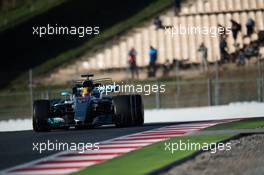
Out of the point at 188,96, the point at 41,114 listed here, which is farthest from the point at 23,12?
the point at 41,114

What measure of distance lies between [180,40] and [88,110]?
14.7m

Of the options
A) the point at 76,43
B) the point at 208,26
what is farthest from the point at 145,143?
the point at 76,43

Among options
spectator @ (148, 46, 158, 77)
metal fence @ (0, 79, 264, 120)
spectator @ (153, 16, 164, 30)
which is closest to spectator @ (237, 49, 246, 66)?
spectator @ (148, 46, 158, 77)

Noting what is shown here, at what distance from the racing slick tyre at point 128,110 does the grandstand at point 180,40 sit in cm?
1282

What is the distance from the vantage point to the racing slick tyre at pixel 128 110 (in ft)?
63.2

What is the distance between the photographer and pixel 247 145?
46.0 ft

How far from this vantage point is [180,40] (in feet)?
110

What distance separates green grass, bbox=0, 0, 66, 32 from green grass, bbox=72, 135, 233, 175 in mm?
25849

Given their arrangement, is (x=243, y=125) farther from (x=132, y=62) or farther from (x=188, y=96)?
(x=132, y=62)

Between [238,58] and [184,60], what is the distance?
215 centimetres

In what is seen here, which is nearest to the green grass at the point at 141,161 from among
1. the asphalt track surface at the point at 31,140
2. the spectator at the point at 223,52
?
the asphalt track surface at the point at 31,140

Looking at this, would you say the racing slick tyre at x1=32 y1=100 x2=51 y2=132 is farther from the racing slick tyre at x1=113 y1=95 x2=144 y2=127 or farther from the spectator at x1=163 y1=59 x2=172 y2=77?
the spectator at x1=163 y1=59 x2=172 y2=77

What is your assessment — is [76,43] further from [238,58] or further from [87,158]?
[87,158]

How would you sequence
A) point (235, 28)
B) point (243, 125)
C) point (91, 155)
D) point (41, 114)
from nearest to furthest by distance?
point (91, 155) → point (243, 125) → point (41, 114) → point (235, 28)
